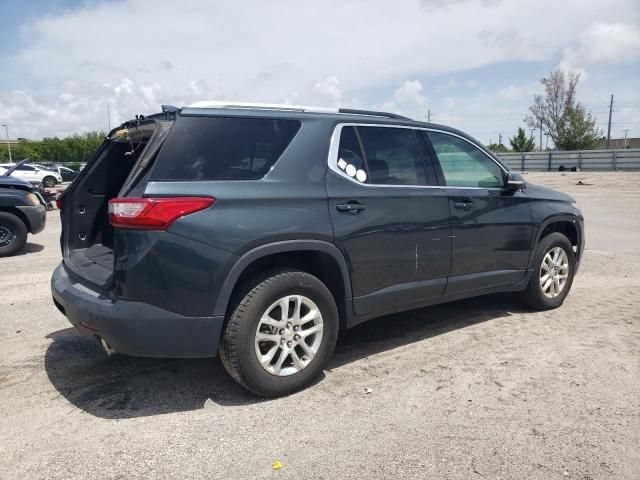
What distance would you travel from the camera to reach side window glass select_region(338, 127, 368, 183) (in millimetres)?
3775

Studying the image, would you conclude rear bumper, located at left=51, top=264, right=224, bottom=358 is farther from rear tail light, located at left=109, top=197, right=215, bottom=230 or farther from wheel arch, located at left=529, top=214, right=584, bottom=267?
wheel arch, located at left=529, top=214, right=584, bottom=267

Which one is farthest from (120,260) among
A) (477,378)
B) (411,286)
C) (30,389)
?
(477,378)

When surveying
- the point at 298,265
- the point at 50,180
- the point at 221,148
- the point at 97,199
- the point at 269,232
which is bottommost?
the point at 50,180

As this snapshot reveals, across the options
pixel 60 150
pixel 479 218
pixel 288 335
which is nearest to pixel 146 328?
pixel 288 335

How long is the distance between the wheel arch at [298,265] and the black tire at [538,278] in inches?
91.6

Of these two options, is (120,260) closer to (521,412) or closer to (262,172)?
(262,172)

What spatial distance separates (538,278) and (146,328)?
3764 mm

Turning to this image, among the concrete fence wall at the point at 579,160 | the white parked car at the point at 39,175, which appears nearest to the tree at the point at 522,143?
the concrete fence wall at the point at 579,160

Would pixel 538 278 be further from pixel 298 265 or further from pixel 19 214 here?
pixel 19 214

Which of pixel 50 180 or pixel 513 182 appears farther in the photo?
pixel 50 180

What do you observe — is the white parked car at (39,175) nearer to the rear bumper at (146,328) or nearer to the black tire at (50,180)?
the black tire at (50,180)

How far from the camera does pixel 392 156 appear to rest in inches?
161

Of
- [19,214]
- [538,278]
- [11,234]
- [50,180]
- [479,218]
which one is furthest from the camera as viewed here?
[50,180]

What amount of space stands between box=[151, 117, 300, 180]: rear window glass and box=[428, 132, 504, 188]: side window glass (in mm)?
1475
